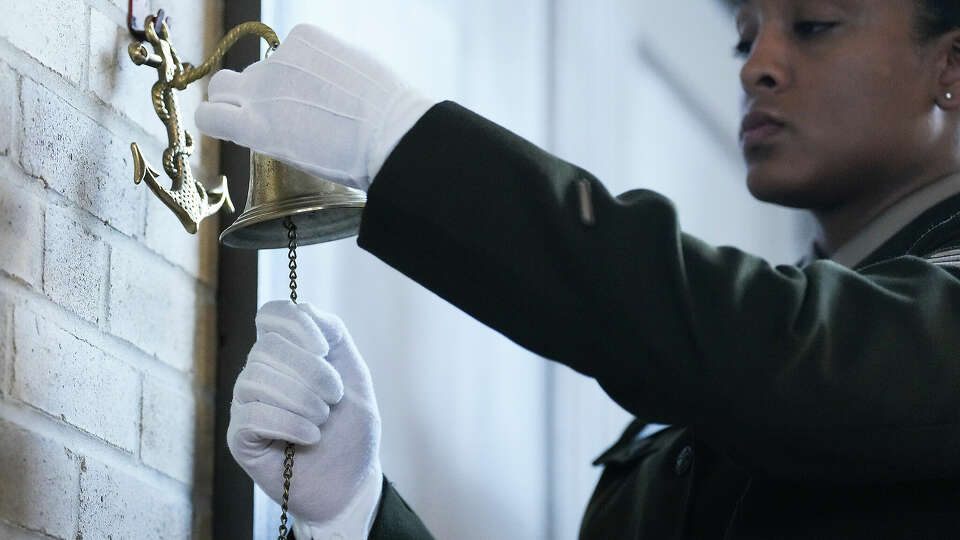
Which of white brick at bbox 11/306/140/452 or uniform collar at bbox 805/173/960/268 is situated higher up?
uniform collar at bbox 805/173/960/268

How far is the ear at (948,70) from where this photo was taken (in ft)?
5.47

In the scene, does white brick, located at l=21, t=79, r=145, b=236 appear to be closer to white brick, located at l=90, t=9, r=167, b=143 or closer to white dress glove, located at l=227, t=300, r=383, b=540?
white brick, located at l=90, t=9, r=167, b=143

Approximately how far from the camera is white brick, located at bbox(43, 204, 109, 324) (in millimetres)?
1346

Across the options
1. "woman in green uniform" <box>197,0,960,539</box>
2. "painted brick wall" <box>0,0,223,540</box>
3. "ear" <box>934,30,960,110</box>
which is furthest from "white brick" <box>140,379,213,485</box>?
"ear" <box>934,30,960,110</box>

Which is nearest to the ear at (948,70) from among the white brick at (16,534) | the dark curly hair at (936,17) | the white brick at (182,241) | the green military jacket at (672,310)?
the dark curly hair at (936,17)

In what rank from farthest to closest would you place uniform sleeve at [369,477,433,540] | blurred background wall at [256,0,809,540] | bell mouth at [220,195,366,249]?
blurred background wall at [256,0,809,540], uniform sleeve at [369,477,433,540], bell mouth at [220,195,366,249]

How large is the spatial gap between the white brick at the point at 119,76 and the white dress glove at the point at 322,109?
0.92ft

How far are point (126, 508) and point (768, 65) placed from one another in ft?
2.73

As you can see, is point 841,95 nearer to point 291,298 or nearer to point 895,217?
point 895,217

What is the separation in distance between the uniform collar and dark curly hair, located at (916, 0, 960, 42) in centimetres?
16

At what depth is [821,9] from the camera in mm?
1628

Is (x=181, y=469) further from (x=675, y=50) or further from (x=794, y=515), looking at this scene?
(x=675, y=50)

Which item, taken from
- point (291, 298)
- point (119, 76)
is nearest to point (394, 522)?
point (291, 298)

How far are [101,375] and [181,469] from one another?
0.18 metres
